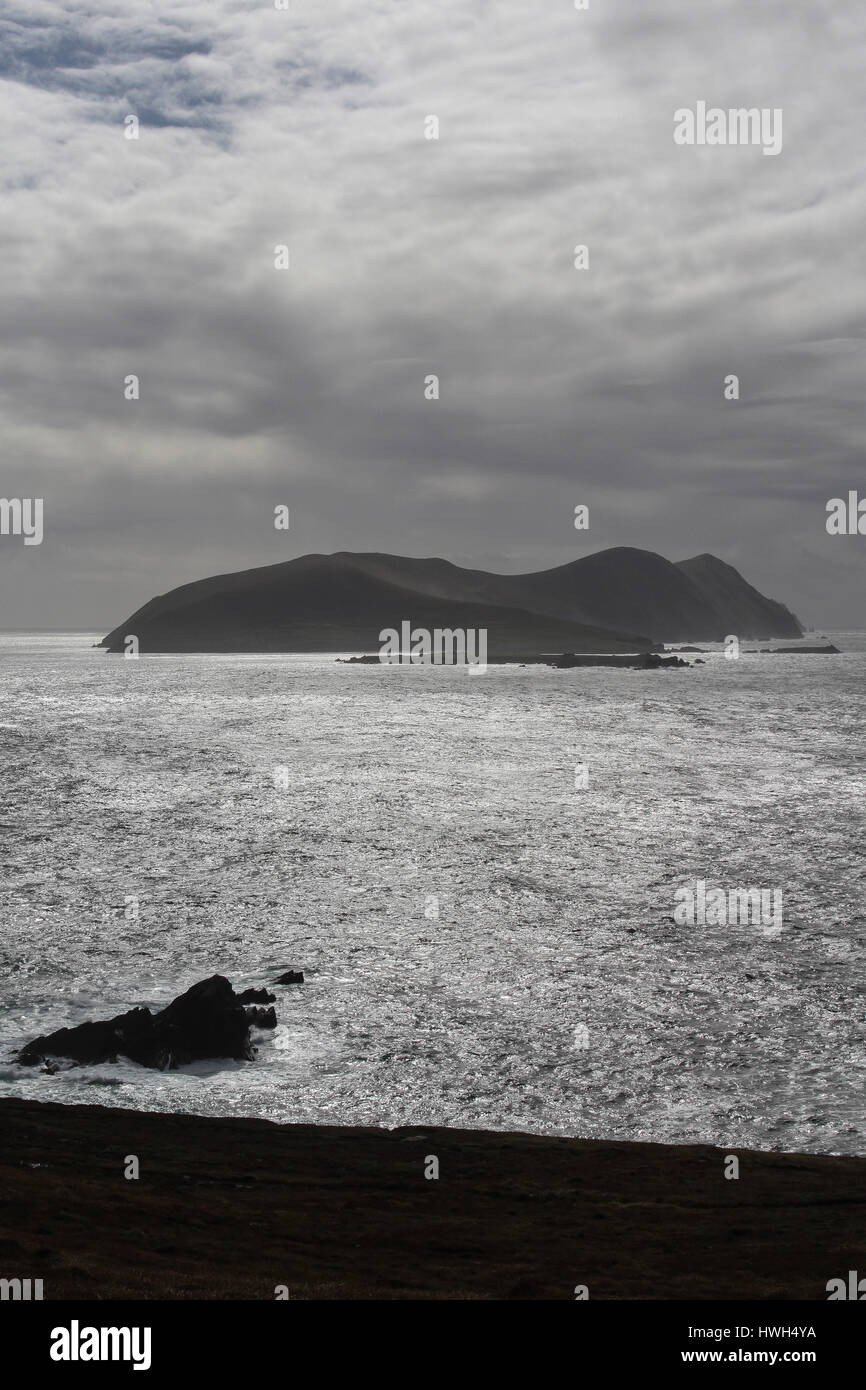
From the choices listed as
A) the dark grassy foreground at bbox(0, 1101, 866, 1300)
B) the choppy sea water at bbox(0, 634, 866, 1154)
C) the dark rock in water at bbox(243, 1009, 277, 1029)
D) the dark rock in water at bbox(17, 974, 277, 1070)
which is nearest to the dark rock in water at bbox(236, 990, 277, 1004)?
the choppy sea water at bbox(0, 634, 866, 1154)

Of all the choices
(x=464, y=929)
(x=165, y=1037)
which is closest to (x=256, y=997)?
(x=165, y=1037)

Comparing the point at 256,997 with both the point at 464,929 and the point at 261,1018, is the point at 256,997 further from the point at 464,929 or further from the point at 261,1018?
the point at 464,929

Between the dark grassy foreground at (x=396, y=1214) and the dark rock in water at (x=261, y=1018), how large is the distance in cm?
590

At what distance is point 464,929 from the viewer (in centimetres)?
3741

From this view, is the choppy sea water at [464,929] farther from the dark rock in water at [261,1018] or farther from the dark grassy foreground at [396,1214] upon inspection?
the dark grassy foreground at [396,1214]

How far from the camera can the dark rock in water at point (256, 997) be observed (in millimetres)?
29562

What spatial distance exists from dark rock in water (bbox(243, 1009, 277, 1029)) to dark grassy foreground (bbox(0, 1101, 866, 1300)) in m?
5.90

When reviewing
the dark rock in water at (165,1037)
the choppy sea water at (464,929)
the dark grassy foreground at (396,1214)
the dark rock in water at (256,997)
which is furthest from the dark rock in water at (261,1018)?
the dark grassy foreground at (396,1214)

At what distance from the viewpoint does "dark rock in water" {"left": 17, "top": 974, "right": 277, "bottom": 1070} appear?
25812 mm

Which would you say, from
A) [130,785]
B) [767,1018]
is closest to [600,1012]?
[767,1018]

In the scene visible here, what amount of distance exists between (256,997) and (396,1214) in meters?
13.3

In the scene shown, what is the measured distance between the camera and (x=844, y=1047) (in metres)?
26.4
